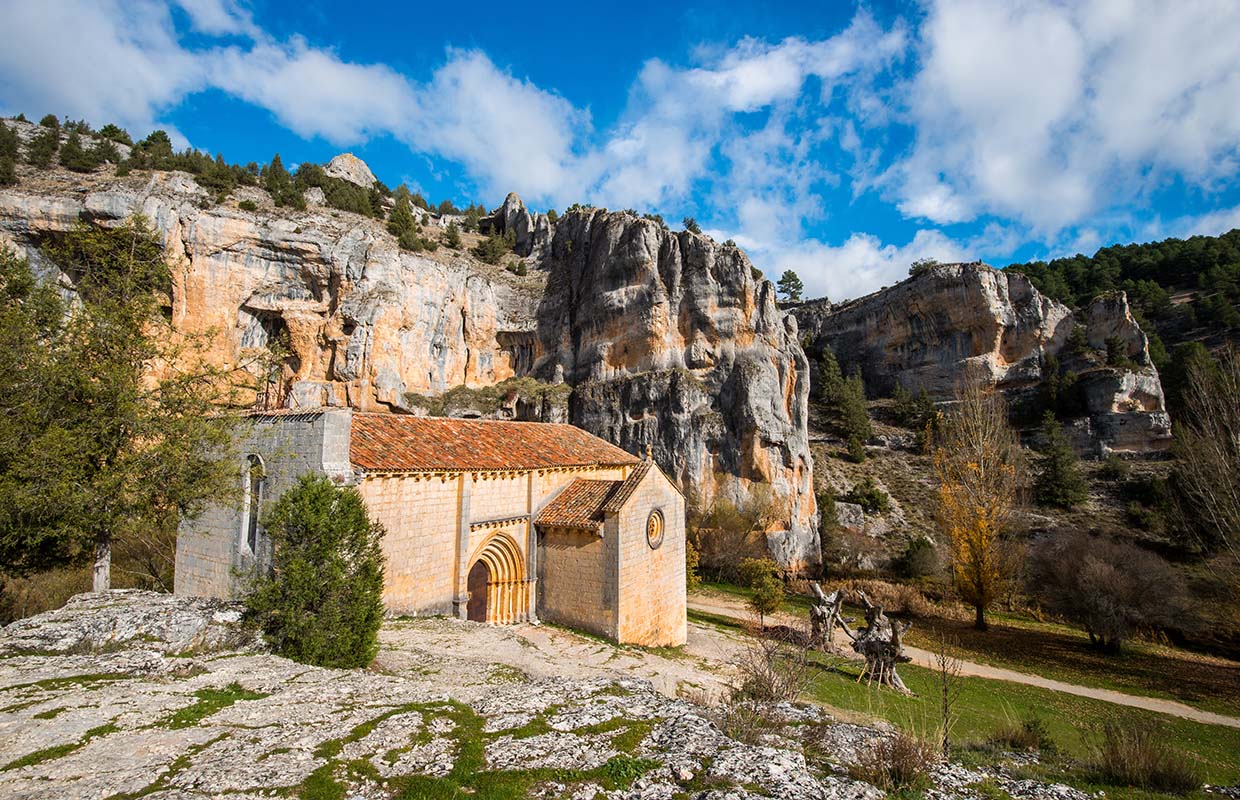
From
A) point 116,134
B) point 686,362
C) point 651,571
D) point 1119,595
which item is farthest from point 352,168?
point 1119,595

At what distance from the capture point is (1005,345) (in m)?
49.6

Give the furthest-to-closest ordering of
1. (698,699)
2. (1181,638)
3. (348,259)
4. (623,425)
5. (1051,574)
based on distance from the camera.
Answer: (623,425) < (348,259) < (1051,574) < (1181,638) < (698,699)

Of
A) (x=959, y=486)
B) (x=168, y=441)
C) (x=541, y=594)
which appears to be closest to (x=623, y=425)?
(x=959, y=486)

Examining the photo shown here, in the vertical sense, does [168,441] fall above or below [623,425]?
below

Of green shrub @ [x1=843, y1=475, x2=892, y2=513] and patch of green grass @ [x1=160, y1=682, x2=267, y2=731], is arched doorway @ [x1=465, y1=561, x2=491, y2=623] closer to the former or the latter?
patch of green grass @ [x1=160, y1=682, x2=267, y2=731]

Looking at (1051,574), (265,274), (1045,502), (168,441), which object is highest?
(265,274)

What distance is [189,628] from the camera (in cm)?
754

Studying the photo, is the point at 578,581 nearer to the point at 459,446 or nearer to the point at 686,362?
the point at 459,446

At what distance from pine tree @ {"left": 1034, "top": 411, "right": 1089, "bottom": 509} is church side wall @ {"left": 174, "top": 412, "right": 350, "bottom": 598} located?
43376 mm

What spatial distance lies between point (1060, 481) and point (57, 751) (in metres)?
46.7

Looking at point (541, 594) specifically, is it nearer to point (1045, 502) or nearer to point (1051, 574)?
point (1051, 574)

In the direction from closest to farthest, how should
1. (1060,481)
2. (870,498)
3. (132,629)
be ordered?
(132,629), (1060,481), (870,498)

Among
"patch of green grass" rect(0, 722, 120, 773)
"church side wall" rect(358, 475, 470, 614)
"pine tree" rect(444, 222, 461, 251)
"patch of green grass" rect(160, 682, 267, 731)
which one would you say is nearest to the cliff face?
"pine tree" rect(444, 222, 461, 251)

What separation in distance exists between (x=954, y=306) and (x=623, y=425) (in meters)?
35.5
